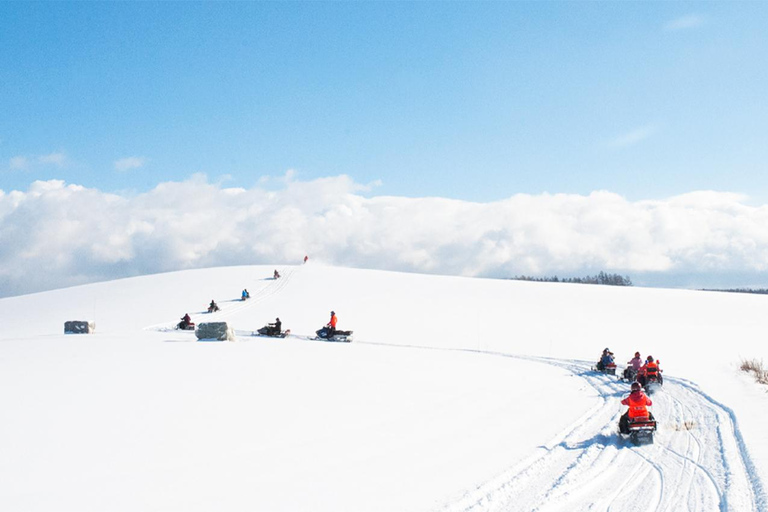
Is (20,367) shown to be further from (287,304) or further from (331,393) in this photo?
(287,304)

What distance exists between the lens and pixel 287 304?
42562 mm

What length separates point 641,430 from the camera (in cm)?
1073

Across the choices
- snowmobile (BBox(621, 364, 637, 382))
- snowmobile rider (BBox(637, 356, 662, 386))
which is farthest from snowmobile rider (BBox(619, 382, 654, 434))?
snowmobile (BBox(621, 364, 637, 382))

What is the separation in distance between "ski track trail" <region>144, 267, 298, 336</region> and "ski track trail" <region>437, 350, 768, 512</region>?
2318cm

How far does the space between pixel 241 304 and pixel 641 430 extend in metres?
34.8

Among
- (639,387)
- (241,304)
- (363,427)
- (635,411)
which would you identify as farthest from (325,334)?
(635,411)

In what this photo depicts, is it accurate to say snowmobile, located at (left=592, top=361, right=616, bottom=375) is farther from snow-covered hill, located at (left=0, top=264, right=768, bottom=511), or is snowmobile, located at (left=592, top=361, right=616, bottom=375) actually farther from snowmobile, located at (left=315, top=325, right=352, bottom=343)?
snowmobile, located at (left=315, top=325, right=352, bottom=343)

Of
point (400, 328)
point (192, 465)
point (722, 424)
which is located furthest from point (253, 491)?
point (400, 328)

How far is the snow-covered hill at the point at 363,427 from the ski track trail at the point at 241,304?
527 centimetres

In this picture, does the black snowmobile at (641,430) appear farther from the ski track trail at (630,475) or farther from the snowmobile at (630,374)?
the snowmobile at (630,374)

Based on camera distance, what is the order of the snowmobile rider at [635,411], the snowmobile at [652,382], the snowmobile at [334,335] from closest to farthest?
the snowmobile rider at [635,411]
the snowmobile at [652,382]
the snowmobile at [334,335]

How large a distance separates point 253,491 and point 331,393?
6969 millimetres

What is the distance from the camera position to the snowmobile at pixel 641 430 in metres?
10.7

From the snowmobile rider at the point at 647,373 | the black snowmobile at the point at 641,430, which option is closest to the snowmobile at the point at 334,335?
the snowmobile rider at the point at 647,373
